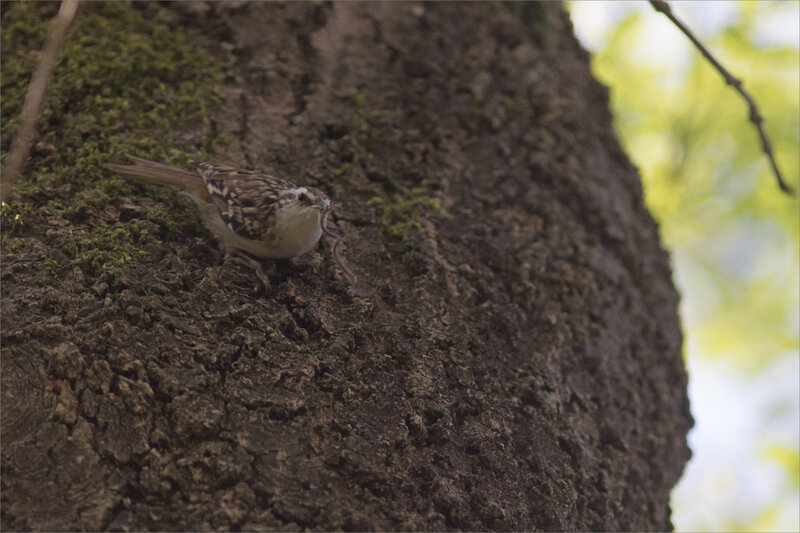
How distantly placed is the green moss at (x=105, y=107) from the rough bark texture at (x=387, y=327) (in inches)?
3.9

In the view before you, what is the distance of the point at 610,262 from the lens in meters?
3.44

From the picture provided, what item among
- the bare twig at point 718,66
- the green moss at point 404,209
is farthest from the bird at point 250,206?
the bare twig at point 718,66

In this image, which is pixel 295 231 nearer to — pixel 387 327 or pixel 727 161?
pixel 387 327

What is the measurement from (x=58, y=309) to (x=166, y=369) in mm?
439

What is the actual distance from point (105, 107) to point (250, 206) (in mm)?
886

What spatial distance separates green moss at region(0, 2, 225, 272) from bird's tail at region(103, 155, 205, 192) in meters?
0.04

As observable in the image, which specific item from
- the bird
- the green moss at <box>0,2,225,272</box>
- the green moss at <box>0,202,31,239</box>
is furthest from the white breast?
the green moss at <box>0,202,31,239</box>

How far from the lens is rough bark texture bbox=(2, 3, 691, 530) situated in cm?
200

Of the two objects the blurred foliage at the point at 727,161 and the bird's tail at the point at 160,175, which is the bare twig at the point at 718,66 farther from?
the bird's tail at the point at 160,175

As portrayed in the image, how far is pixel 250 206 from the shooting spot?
9.50 ft

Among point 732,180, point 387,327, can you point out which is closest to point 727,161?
point 732,180

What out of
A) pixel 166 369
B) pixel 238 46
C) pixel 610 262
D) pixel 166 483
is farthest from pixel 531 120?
pixel 166 483

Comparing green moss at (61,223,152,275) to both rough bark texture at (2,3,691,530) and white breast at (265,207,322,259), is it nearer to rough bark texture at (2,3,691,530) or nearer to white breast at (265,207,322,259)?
rough bark texture at (2,3,691,530)

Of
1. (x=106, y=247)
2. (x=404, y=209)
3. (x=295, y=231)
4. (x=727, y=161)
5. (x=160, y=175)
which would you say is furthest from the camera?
(x=727, y=161)
